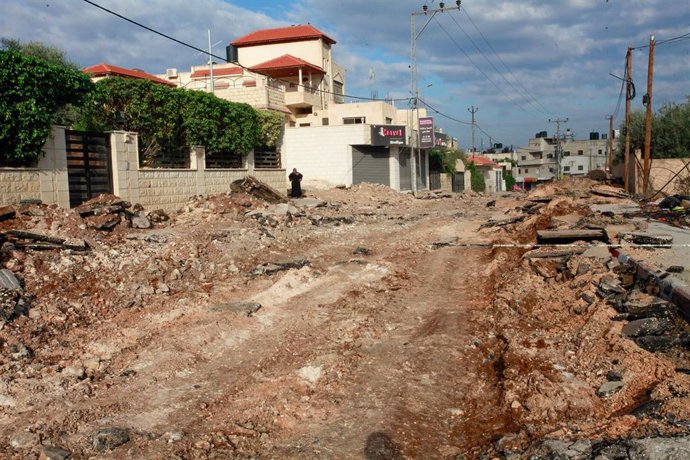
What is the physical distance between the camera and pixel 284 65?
42312 mm

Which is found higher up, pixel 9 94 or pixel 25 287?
pixel 9 94

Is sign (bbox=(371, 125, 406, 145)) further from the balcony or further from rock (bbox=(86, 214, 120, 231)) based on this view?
rock (bbox=(86, 214, 120, 231))

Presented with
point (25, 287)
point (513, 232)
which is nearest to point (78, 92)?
point (25, 287)

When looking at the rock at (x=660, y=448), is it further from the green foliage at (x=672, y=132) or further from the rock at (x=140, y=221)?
the green foliage at (x=672, y=132)

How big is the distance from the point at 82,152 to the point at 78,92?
4.92 feet

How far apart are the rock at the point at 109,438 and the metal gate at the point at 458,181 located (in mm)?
46875

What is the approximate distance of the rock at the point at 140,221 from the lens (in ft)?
45.5

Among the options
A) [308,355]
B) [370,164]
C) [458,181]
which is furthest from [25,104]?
[458,181]

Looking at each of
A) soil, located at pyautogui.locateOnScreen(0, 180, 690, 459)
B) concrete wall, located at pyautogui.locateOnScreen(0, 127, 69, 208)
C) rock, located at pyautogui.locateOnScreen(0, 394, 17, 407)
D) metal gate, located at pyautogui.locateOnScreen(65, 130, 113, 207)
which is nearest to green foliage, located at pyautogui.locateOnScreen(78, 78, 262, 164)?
metal gate, located at pyautogui.locateOnScreen(65, 130, 113, 207)

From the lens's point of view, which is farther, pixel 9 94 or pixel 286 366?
pixel 9 94

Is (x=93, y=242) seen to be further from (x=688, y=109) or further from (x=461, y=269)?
(x=688, y=109)

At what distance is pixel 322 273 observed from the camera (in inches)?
420

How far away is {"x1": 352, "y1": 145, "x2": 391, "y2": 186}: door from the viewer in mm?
35125

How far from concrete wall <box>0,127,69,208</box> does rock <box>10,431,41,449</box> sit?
918 cm
